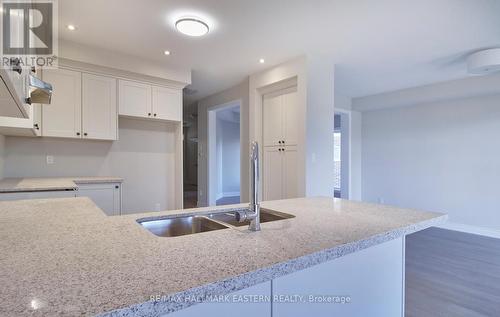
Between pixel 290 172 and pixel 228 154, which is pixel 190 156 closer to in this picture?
pixel 228 154

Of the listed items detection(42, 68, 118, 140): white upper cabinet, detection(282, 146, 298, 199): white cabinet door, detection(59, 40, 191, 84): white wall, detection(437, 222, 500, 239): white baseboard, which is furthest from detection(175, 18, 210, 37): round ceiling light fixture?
detection(437, 222, 500, 239): white baseboard

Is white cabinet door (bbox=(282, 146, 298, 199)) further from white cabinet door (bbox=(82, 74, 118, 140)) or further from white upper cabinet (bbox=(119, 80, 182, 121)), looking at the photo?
white cabinet door (bbox=(82, 74, 118, 140))

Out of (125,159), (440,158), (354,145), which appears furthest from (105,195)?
(440,158)

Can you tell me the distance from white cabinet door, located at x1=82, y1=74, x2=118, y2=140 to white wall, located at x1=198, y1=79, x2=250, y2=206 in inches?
83.4

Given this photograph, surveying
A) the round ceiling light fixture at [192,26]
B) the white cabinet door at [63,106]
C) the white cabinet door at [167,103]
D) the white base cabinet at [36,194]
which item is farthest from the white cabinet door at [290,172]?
the white cabinet door at [63,106]

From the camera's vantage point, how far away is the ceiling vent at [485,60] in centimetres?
307

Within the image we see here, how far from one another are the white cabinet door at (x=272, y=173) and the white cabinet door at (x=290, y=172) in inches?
3.4

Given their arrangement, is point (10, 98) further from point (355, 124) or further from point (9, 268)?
point (355, 124)

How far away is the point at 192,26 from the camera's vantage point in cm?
254

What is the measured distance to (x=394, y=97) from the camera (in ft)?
16.8

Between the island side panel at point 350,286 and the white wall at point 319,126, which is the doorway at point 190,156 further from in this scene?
the island side panel at point 350,286

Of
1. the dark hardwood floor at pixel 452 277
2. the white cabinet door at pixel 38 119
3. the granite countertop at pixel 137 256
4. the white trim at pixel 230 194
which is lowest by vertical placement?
the dark hardwood floor at pixel 452 277

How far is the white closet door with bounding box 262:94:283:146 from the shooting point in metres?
4.04

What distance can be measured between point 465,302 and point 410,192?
326 centimetres
